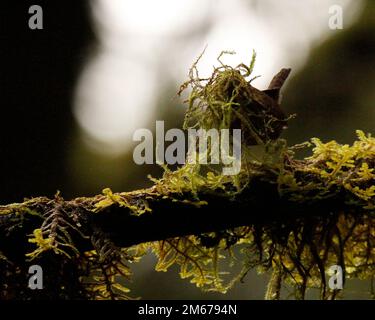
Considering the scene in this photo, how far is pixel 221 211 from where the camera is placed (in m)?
1.67

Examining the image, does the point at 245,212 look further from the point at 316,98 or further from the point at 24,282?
the point at 316,98

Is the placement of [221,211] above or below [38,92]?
below

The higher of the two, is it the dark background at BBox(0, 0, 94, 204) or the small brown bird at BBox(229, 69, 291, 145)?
the dark background at BBox(0, 0, 94, 204)

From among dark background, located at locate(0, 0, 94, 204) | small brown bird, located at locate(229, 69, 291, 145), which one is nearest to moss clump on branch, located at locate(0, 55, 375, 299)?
small brown bird, located at locate(229, 69, 291, 145)

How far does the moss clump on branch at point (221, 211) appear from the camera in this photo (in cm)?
166

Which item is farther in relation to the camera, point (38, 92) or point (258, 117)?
point (38, 92)

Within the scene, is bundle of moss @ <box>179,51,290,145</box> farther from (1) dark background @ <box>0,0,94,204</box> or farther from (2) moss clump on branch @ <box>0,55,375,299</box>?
(1) dark background @ <box>0,0,94,204</box>

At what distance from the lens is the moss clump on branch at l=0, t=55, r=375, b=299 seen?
5.45 ft

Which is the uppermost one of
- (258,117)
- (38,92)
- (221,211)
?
(38,92)

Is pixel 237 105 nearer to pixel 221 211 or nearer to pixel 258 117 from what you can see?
pixel 258 117

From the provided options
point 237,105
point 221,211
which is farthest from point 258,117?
point 221,211

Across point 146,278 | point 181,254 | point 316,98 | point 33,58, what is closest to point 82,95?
point 33,58

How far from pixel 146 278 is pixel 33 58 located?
2.87 m

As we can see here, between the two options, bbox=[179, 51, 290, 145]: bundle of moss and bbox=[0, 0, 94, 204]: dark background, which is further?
bbox=[0, 0, 94, 204]: dark background
